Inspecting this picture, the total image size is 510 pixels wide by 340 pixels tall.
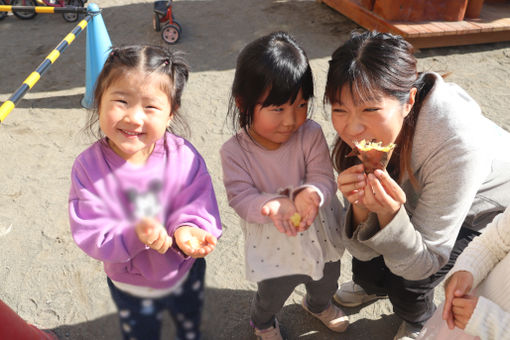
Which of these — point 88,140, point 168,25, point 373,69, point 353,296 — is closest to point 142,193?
point 373,69

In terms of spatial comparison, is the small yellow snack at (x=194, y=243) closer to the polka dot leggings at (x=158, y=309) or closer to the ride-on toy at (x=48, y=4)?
the polka dot leggings at (x=158, y=309)

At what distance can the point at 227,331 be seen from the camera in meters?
2.14

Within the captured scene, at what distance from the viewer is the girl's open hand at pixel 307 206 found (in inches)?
55.2

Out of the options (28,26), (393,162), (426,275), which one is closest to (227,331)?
(426,275)

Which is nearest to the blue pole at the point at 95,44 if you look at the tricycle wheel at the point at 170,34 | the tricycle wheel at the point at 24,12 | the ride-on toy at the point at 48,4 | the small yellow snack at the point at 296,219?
the tricycle wheel at the point at 170,34

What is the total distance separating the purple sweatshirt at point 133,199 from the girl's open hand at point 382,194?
20.0 inches

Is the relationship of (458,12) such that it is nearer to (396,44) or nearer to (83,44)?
(396,44)

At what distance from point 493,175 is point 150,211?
1.39 meters

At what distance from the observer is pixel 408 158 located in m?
1.58

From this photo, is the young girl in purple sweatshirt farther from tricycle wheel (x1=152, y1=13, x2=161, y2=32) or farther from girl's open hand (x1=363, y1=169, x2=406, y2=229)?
tricycle wheel (x1=152, y1=13, x2=161, y2=32)

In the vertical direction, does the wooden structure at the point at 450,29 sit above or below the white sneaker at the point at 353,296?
above

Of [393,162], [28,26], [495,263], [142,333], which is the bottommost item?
[28,26]

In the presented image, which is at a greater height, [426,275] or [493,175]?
[493,175]

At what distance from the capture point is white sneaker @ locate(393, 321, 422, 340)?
1.98 m
